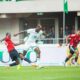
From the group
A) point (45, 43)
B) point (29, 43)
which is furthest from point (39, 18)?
point (29, 43)

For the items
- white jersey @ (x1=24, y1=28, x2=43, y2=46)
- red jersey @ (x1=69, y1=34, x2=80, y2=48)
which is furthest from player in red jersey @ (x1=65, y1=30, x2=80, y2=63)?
white jersey @ (x1=24, y1=28, x2=43, y2=46)

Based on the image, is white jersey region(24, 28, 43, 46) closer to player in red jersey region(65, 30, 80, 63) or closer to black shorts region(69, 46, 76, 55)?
player in red jersey region(65, 30, 80, 63)

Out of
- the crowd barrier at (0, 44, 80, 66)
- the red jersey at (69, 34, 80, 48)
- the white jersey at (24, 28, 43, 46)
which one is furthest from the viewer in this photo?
the crowd barrier at (0, 44, 80, 66)

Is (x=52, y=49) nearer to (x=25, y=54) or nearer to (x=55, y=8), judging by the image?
(x=25, y=54)

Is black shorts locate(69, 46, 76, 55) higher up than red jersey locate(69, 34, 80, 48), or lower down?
lower down

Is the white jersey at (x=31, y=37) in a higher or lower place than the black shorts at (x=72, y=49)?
higher

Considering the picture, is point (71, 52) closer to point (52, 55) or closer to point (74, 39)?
point (74, 39)

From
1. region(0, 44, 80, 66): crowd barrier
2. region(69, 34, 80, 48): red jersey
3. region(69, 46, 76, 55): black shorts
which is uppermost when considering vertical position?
region(69, 34, 80, 48): red jersey

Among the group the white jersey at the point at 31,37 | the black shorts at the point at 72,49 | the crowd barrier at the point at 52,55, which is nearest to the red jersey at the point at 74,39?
the black shorts at the point at 72,49

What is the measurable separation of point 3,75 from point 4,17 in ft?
56.2

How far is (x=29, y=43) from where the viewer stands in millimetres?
25234

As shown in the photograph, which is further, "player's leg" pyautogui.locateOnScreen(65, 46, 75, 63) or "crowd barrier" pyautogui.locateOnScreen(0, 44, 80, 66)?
"crowd barrier" pyautogui.locateOnScreen(0, 44, 80, 66)

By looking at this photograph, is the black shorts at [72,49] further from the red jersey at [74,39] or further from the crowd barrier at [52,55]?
the crowd barrier at [52,55]

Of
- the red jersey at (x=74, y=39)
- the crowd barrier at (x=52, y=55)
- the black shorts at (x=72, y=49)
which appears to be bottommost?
the crowd barrier at (x=52, y=55)
